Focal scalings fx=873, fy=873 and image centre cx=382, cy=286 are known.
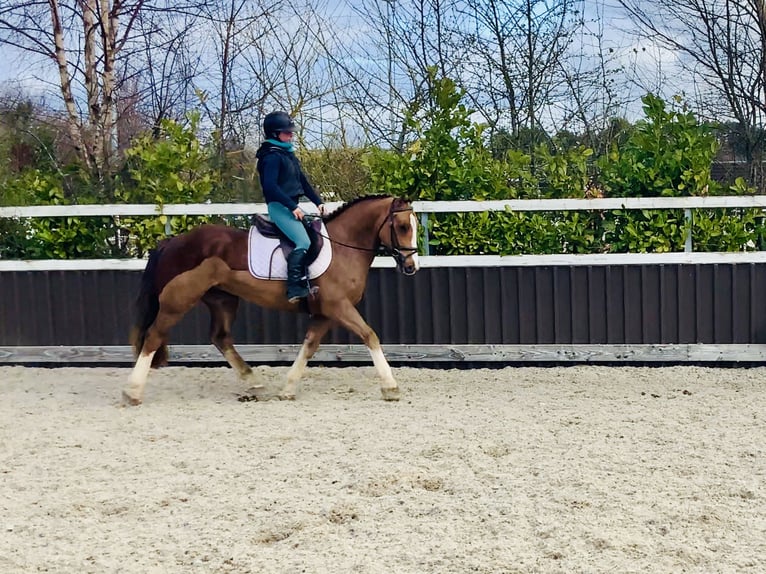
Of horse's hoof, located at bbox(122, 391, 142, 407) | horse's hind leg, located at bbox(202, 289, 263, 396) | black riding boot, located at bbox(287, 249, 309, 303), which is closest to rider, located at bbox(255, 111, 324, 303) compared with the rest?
black riding boot, located at bbox(287, 249, 309, 303)

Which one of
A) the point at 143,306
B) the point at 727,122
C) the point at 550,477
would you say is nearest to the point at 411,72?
the point at 727,122

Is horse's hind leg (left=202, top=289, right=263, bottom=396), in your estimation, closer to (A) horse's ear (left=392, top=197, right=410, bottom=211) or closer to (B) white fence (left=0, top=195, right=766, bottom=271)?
(B) white fence (left=0, top=195, right=766, bottom=271)

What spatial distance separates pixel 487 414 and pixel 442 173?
2.79m

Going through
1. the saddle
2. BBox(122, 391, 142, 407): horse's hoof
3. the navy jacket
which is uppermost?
the navy jacket

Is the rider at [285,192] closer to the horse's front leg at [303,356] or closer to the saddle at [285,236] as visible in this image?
the saddle at [285,236]

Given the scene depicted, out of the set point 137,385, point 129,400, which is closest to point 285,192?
point 137,385

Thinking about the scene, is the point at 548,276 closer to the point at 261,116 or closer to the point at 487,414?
the point at 487,414

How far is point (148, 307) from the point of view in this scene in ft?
22.8

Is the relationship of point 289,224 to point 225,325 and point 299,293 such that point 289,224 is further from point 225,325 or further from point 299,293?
point 225,325

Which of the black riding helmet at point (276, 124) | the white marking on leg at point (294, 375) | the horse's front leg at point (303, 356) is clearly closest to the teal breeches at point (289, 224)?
the black riding helmet at point (276, 124)

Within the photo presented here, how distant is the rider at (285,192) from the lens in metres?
6.56

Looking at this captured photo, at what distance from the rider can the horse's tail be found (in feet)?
3.45

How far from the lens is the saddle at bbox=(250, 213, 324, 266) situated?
670 cm

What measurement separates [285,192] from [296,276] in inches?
25.5
